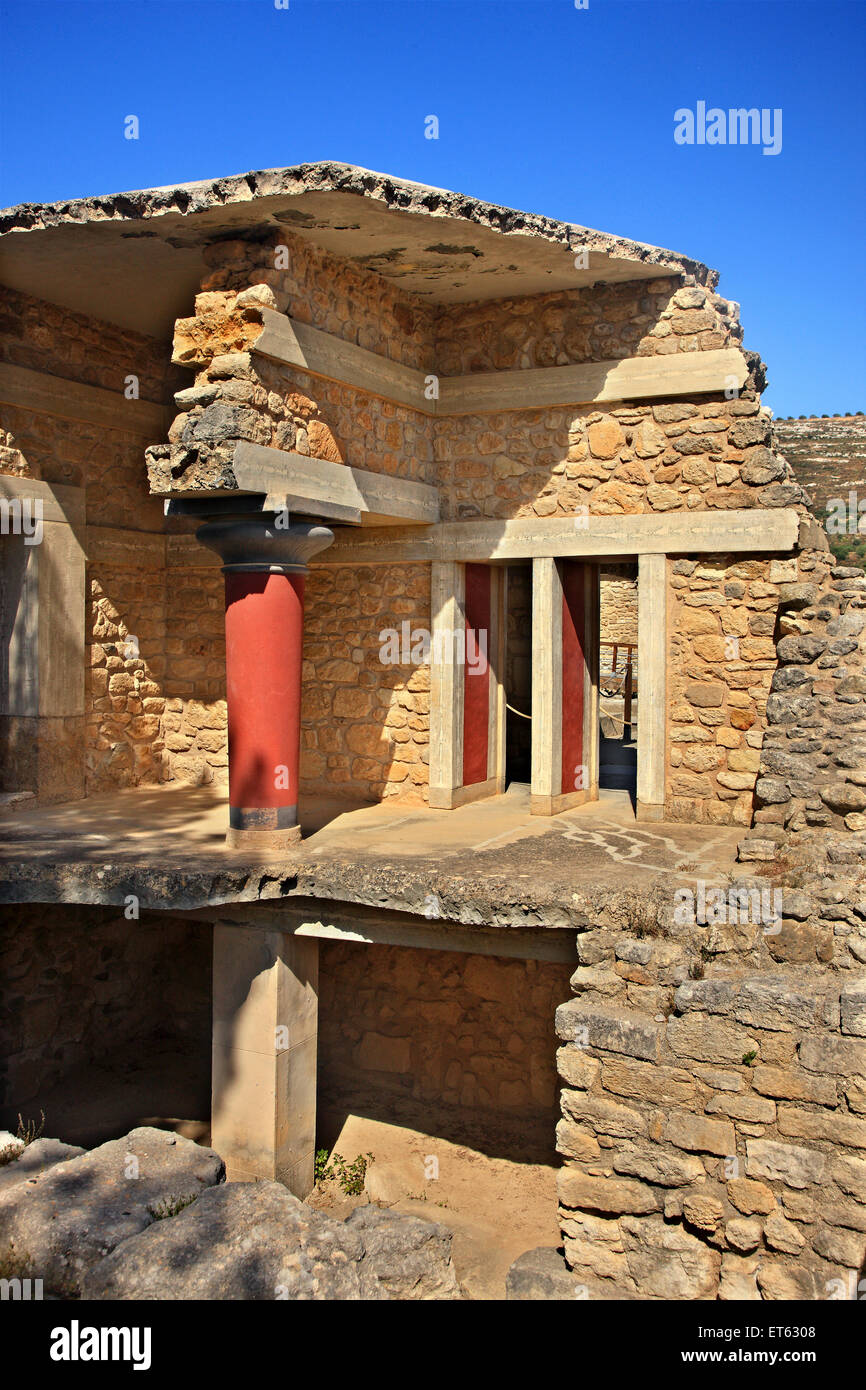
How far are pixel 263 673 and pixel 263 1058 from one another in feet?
7.86

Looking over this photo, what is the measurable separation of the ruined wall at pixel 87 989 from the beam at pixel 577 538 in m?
3.45

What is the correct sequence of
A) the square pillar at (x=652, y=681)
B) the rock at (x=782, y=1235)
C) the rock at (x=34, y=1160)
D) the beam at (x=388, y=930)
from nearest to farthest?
the rock at (x=34, y=1160) → the rock at (x=782, y=1235) → the beam at (x=388, y=930) → the square pillar at (x=652, y=681)

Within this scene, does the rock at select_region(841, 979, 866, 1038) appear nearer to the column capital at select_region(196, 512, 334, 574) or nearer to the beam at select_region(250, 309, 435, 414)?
the column capital at select_region(196, 512, 334, 574)

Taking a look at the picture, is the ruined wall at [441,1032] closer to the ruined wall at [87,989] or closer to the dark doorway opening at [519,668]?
the ruined wall at [87,989]

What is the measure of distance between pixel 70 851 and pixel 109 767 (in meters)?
2.40

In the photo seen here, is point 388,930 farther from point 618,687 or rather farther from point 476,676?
point 618,687

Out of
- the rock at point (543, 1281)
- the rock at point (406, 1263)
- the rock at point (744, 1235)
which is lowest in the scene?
the rock at point (543, 1281)

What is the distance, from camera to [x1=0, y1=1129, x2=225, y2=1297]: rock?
3.85 meters

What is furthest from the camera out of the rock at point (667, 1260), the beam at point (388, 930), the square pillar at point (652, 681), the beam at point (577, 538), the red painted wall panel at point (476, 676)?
the red painted wall panel at point (476, 676)

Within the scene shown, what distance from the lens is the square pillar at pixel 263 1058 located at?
21.5 feet

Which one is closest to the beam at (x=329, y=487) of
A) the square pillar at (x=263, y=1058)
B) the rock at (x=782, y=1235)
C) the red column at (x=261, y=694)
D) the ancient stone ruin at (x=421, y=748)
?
the ancient stone ruin at (x=421, y=748)

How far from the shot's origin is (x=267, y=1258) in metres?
3.73

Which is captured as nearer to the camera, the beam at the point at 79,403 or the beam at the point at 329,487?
the beam at the point at 329,487

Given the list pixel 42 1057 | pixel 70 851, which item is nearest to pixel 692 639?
pixel 70 851
